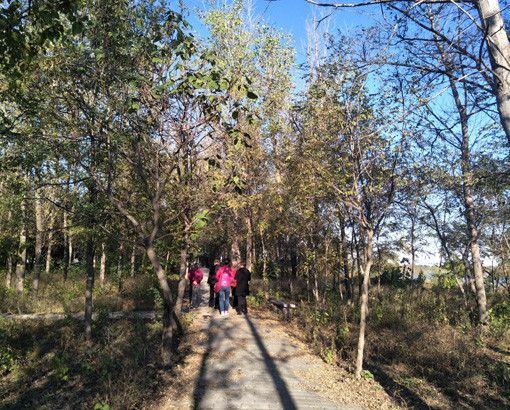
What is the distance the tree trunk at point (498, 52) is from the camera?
3.79m

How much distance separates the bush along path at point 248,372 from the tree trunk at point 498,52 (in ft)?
15.1

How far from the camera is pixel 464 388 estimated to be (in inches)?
278

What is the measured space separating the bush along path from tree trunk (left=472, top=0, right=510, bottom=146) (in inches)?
181

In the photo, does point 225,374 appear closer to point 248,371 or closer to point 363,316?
point 248,371

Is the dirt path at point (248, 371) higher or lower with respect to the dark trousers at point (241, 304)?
lower

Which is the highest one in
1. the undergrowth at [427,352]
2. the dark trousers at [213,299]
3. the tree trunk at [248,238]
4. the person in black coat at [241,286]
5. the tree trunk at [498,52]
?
the tree trunk at [498,52]

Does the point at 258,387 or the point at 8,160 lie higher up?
the point at 8,160

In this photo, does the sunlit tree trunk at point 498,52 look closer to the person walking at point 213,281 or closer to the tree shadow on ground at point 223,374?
the tree shadow on ground at point 223,374

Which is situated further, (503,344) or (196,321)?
(196,321)

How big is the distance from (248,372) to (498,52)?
6169 mm

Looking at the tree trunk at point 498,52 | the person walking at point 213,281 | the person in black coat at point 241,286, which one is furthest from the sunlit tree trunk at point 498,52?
the person walking at point 213,281

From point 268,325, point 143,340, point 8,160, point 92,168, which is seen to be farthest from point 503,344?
point 8,160

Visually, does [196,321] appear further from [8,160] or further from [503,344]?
[503,344]

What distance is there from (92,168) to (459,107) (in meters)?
11.6
